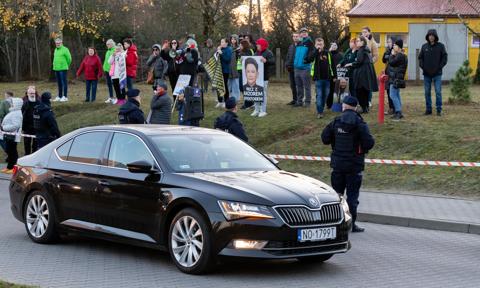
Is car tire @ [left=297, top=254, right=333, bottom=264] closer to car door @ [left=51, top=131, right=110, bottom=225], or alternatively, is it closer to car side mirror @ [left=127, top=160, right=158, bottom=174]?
car side mirror @ [left=127, top=160, right=158, bottom=174]

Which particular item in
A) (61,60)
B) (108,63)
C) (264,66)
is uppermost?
(61,60)

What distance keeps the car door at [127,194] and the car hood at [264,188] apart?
1.62 feet

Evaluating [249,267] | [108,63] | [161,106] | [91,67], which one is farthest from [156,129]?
[91,67]

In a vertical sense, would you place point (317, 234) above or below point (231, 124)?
below

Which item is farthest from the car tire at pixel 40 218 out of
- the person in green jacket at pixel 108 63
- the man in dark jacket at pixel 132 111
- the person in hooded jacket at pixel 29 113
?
the person in green jacket at pixel 108 63

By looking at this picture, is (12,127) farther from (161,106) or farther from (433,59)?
(433,59)

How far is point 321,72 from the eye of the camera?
20672 millimetres

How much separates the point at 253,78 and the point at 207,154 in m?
12.3

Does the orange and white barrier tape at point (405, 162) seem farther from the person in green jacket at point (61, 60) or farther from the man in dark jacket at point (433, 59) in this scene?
the person in green jacket at point (61, 60)

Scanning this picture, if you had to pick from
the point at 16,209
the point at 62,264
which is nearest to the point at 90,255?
the point at 62,264

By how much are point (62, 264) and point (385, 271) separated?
3.58m

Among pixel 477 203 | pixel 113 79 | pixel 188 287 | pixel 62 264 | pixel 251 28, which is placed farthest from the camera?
pixel 251 28

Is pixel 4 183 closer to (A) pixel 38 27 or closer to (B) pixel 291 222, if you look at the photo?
(B) pixel 291 222

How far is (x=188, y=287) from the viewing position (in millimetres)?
8234
